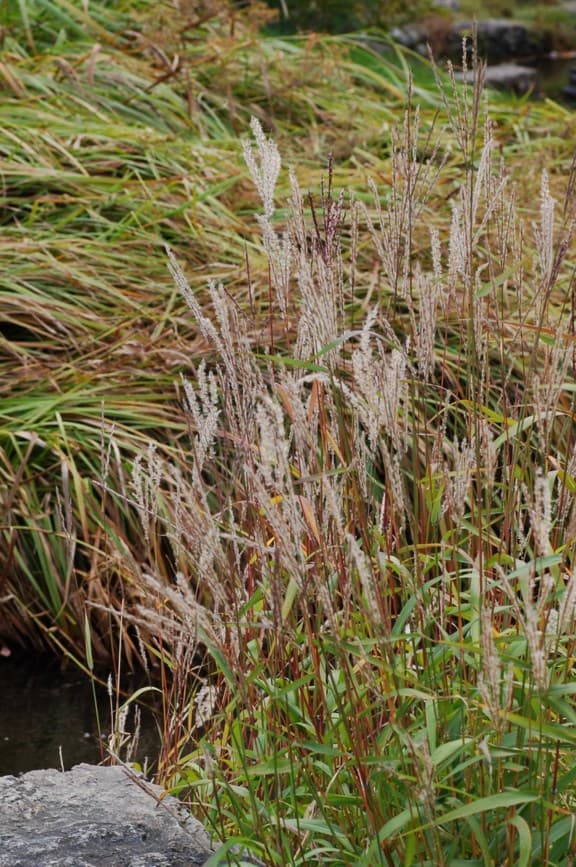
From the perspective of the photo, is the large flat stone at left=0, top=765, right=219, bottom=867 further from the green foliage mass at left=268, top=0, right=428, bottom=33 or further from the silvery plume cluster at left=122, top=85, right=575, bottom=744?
the green foliage mass at left=268, top=0, right=428, bottom=33

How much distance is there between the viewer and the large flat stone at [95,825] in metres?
1.57

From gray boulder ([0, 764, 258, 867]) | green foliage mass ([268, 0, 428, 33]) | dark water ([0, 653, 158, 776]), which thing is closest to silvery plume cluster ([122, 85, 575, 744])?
gray boulder ([0, 764, 258, 867])

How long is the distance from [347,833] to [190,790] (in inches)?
18.7

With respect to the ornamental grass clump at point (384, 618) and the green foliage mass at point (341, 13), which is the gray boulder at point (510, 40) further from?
the ornamental grass clump at point (384, 618)

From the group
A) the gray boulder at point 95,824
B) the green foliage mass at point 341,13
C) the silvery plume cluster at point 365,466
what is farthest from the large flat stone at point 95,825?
the green foliage mass at point 341,13

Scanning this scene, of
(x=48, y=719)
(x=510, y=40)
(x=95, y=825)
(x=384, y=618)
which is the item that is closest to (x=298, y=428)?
(x=384, y=618)

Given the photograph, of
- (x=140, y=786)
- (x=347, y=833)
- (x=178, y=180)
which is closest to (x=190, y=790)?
(x=140, y=786)

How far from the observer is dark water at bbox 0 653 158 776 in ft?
8.50

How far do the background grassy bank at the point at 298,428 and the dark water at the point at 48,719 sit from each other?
0.36 feet

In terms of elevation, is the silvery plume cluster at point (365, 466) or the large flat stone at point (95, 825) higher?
the silvery plume cluster at point (365, 466)

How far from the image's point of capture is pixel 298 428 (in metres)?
1.33

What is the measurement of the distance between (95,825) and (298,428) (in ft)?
2.23

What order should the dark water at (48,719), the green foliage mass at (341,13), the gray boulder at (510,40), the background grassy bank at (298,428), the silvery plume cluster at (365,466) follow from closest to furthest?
the silvery plume cluster at (365,466), the background grassy bank at (298,428), the dark water at (48,719), the green foliage mass at (341,13), the gray boulder at (510,40)

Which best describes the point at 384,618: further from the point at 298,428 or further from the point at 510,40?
the point at 510,40
